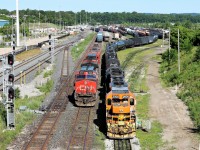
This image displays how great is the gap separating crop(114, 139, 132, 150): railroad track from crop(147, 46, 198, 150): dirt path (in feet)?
8.73

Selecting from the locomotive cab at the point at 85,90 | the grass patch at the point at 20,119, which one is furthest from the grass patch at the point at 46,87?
the locomotive cab at the point at 85,90

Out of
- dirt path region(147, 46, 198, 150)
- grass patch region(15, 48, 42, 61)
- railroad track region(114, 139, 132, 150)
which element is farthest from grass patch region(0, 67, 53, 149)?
grass patch region(15, 48, 42, 61)

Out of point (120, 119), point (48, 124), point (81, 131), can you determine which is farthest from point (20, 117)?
point (120, 119)

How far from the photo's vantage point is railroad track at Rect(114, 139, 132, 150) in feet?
86.9

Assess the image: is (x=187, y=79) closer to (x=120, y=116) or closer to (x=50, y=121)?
(x=50, y=121)

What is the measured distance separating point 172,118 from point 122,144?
Result: 327 inches

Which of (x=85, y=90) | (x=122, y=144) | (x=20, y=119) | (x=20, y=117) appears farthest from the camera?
(x=85, y=90)

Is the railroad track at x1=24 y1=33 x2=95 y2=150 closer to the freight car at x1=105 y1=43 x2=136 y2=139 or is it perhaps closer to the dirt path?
the freight car at x1=105 y1=43 x2=136 y2=139

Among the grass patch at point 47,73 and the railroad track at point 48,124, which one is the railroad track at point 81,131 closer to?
the railroad track at point 48,124

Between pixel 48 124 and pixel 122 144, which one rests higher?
pixel 48 124

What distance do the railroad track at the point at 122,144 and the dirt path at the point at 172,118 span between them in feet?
8.73

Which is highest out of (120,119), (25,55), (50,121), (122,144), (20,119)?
(120,119)

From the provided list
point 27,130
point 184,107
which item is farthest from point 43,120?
point 184,107

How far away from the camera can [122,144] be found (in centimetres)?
2738
